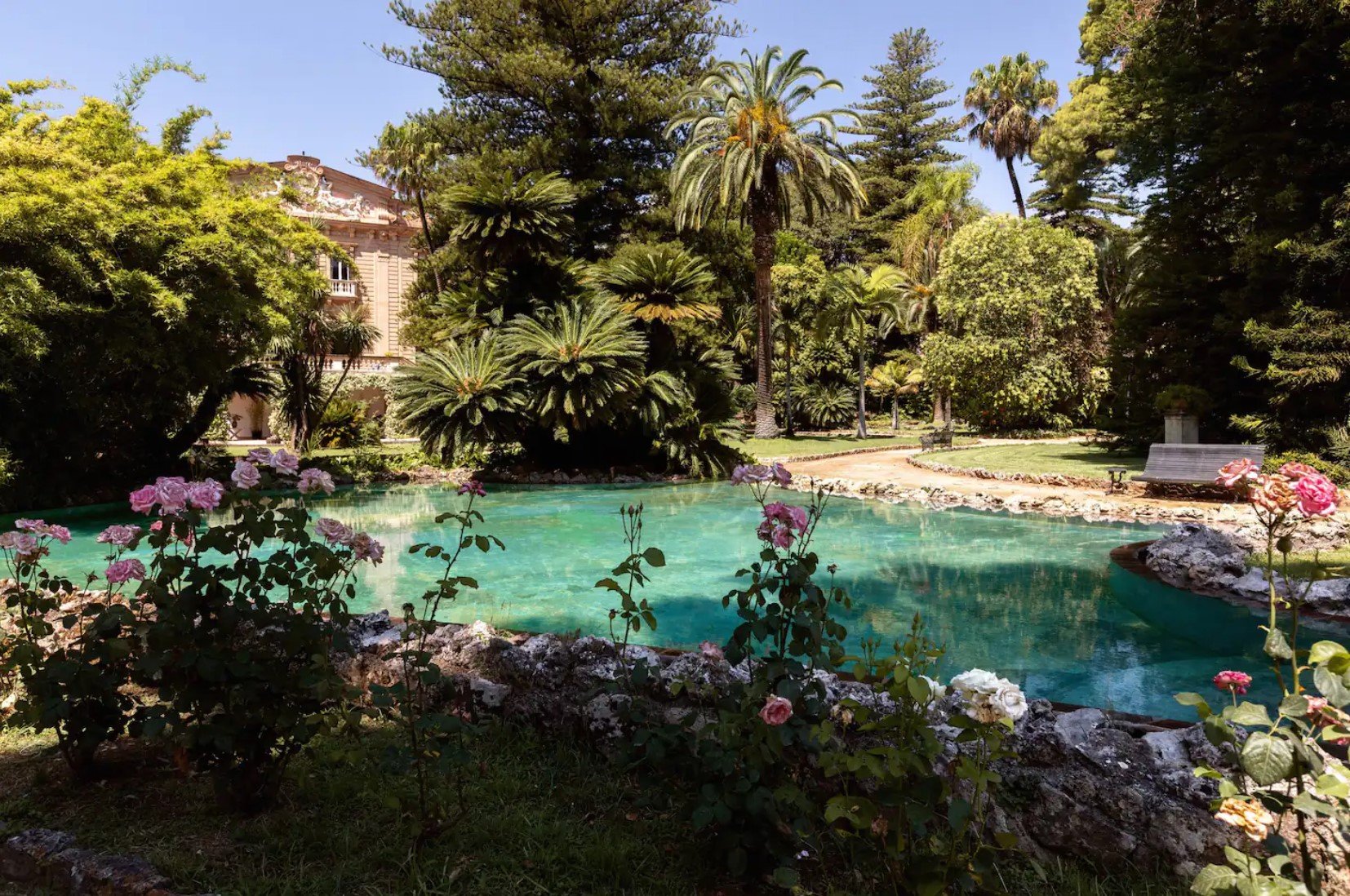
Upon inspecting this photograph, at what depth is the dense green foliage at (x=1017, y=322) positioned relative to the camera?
2508 centimetres

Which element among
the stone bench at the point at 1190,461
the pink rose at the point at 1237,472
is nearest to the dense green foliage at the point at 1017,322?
the stone bench at the point at 1190,461

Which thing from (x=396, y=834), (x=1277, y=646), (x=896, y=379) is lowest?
(x=396, y=834)

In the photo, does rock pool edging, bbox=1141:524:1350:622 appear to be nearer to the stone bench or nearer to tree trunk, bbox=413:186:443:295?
the stone bench

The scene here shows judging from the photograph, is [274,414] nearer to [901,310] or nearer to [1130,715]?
[901,310]

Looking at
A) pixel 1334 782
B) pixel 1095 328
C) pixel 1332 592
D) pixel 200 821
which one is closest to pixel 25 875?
pixel 200 821

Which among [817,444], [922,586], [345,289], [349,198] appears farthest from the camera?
[349,198]

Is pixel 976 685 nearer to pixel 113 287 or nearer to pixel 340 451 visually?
pixel 113 287

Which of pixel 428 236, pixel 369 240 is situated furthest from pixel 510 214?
pixel 369 240

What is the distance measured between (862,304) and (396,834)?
90.6 feet

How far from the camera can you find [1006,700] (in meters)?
1.96

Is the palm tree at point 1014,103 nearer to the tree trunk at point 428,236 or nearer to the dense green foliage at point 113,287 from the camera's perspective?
the tree trunk at point 428,236

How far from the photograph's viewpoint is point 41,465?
526 inches

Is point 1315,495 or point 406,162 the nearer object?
point 1315,495

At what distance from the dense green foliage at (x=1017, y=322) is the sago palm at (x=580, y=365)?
13092 mm
